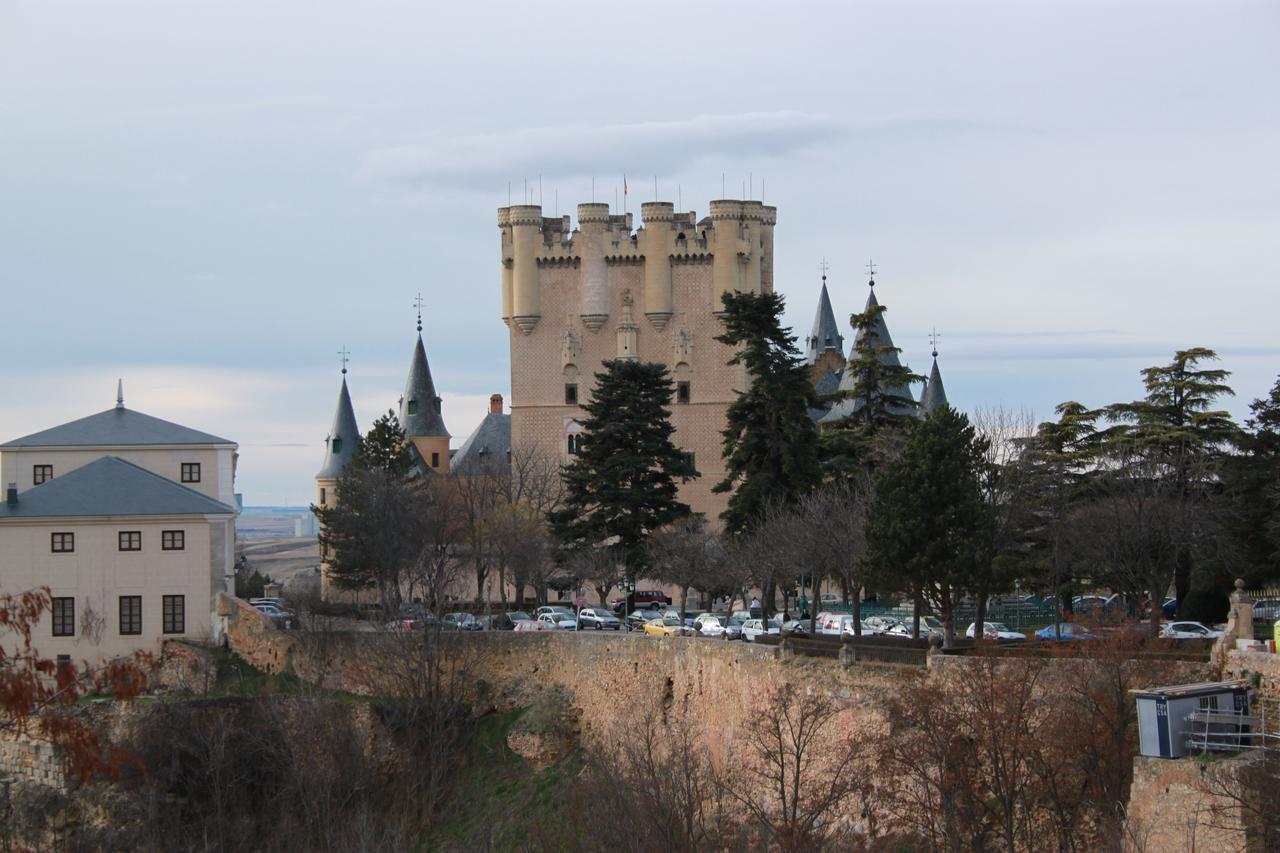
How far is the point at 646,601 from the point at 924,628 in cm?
1983

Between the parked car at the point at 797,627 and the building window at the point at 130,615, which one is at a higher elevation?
the building window at the point at 130,615

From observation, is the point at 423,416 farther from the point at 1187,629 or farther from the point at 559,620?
the point at 1187,629

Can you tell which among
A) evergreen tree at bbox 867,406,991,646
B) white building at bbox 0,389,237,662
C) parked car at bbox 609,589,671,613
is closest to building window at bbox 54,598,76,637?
white building at bbox 0,389,237,662

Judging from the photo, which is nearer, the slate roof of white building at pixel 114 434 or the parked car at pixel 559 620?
the parked car at pixel 559 620

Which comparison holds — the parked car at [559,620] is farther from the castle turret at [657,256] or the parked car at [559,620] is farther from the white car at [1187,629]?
the castle turret at [657,256]

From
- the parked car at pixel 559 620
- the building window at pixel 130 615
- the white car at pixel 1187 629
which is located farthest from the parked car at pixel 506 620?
the white car at pixel 1187 629

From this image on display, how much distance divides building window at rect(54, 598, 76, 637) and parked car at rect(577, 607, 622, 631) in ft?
45.4

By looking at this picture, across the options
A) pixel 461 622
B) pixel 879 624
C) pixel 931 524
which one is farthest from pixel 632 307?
pixel 931 524

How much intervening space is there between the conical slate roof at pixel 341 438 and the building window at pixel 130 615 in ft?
120

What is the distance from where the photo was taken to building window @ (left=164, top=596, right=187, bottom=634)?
49.8 meters

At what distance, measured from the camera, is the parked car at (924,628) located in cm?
4309

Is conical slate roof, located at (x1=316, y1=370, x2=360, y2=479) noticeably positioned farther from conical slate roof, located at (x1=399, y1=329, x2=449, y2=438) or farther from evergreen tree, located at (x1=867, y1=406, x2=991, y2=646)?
evergreen tree, located at (x1=867, y1=406, x2=991, y2=646)

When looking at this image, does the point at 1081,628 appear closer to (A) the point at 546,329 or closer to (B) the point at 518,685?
(B) the point at 518,685

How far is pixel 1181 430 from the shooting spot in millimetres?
47438
